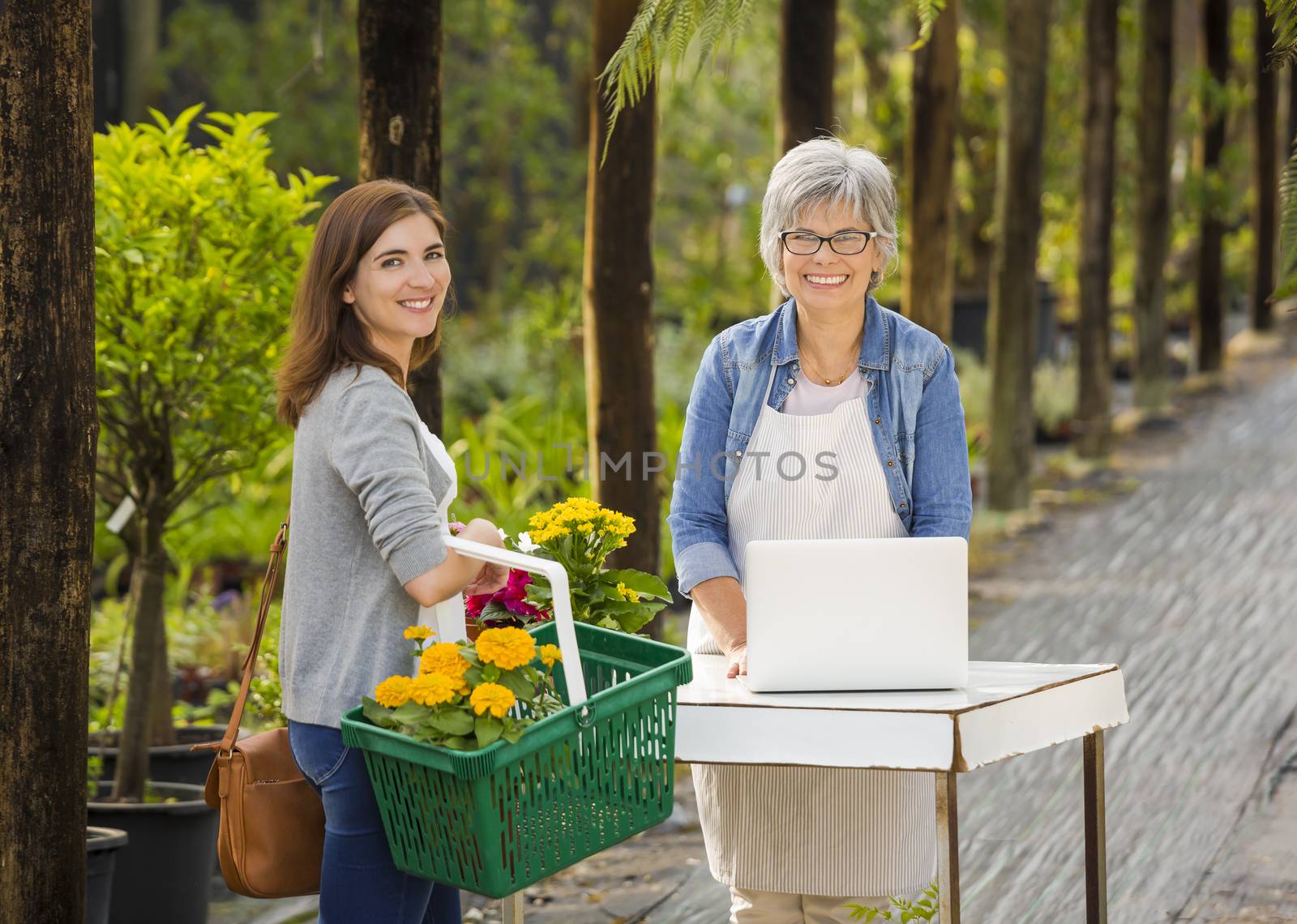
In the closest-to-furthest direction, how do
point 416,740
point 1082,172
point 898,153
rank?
1. point 416,740
2. point 1082,172
3. point 898,153

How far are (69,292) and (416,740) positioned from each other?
1.15m

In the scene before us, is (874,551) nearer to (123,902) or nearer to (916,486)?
(916,486)

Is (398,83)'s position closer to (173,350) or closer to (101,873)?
(173,350)

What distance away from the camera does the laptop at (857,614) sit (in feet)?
8.04

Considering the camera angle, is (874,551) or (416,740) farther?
(874,551)

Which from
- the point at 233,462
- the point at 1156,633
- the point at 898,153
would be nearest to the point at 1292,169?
the point at 233,462

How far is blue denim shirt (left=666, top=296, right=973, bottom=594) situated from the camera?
2.81 m

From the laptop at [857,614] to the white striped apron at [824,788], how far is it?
0.37 meters

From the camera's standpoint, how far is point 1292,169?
119 inches

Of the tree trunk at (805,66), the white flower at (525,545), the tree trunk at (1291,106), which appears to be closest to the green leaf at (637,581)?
the white flower at (525,545)

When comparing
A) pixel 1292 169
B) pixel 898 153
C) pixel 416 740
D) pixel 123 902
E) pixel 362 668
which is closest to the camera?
pixel 416 740

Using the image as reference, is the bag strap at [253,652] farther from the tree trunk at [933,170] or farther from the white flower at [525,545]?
the tree trunk at [933,170]

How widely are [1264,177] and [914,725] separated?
1450cm

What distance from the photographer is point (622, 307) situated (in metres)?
5.35
